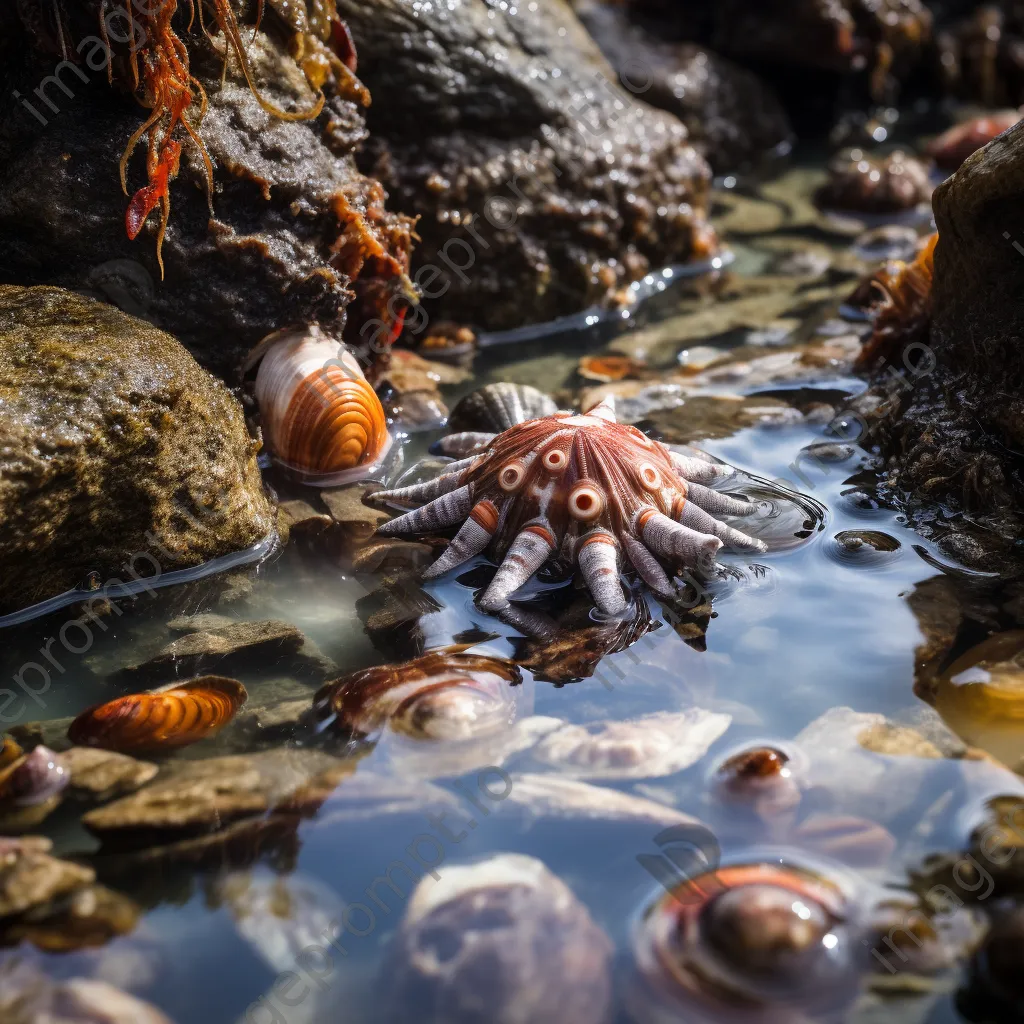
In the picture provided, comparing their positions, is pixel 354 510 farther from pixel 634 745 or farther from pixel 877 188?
pixel 877 188

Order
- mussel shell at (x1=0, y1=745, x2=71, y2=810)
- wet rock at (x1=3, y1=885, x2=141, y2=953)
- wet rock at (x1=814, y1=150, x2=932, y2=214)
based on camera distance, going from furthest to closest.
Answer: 1. wet rock at (x1=814, y1=150, x2=932, y2=214)
2. mussel shell at (x1=0, y1=745, x2=71, y2=810)
3. wet rock at (x1=3, y1=885, x2=141, y2=953)

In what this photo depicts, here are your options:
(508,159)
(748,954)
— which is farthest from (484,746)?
(508,159)

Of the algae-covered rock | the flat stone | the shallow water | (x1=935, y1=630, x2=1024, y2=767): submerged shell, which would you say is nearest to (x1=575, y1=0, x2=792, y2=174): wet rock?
the shallow water

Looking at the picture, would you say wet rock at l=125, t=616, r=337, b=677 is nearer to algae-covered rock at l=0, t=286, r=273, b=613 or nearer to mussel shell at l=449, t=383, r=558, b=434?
algae-covered rock at l=0, t=286, r=273, b=613

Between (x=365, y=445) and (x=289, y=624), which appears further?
(x=365, y=445)

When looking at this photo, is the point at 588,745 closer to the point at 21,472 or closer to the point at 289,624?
the point at 289,624

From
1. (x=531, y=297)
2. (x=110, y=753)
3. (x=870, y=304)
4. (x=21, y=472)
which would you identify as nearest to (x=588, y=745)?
(x=110, y=753)
